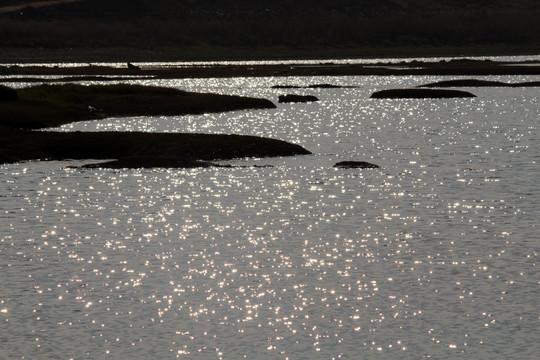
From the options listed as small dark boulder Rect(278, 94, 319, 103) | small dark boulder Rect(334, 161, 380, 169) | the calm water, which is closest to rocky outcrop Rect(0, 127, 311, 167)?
the calm water

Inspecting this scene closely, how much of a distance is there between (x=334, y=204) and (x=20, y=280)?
16808mm

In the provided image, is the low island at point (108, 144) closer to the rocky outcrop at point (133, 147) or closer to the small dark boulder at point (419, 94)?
the rocky outcrop at point (133, 147)

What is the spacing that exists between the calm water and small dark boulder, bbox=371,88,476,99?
56.6 m

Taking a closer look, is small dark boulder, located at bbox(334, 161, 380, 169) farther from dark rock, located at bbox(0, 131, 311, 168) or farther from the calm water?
dark rock, located at bbox(0, 131, 311, 168)

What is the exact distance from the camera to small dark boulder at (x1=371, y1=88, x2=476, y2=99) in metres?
120

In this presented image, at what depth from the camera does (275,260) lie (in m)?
32.1

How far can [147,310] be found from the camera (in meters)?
26.0

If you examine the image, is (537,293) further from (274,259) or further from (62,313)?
(62,313)

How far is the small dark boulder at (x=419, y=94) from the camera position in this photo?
11977 cm

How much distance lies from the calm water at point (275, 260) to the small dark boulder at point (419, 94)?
56601 mm

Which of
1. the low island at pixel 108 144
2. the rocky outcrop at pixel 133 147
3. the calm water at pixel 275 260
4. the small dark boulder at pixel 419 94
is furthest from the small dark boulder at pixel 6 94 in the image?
the small dark boulder at pixel 419 94

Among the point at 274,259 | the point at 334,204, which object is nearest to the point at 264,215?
the point at 334,204

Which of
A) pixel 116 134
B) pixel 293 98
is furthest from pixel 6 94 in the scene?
pixel 293 98

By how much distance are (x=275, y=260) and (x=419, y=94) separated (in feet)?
297
